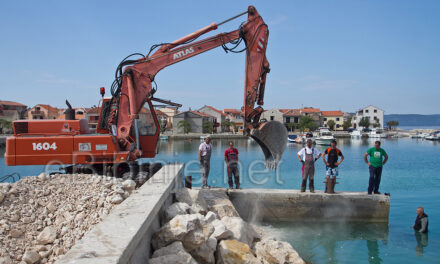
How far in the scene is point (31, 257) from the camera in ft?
13.4

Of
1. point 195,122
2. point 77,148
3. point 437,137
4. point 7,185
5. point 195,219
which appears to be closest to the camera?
point 195,219

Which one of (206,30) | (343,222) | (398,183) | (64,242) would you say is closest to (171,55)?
(206,30)

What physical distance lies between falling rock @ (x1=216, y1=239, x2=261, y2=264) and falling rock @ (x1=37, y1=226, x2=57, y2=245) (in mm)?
2236

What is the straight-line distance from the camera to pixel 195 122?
7694cm

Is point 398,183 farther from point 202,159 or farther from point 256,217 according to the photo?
point 202,159

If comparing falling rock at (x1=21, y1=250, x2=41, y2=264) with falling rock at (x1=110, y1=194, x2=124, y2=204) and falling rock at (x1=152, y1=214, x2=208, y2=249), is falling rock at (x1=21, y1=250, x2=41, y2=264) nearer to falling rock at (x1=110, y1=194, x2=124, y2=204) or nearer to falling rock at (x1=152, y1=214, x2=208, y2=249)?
falling rock at (x1=110, y1=194, x2=124, y2=204)

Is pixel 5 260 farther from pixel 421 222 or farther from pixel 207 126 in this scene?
pixel 207 126

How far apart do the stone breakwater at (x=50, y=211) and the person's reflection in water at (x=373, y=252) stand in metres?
5.18

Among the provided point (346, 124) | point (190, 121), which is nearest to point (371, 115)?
point (346, 124)

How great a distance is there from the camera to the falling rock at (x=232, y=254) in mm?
4820

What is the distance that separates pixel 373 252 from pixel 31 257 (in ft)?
22.1

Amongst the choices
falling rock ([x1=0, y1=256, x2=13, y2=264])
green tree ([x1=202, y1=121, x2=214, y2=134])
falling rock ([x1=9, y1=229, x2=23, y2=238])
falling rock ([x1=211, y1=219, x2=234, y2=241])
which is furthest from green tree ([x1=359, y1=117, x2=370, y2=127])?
falling rock ([x1=0, y1=256, x2=13, y2=264])

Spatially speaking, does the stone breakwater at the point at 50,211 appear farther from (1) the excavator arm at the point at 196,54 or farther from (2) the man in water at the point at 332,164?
(2) the man in water at the point at 332,164

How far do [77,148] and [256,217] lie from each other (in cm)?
494
